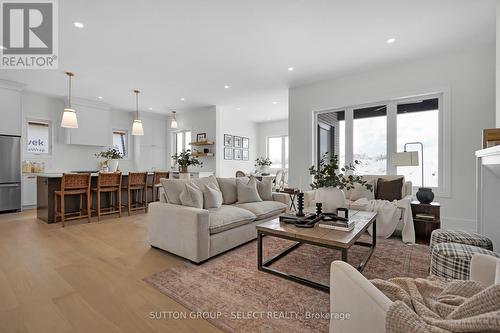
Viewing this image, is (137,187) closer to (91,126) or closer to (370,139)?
(91,126)

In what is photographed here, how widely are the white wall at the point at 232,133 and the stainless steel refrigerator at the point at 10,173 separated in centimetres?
464

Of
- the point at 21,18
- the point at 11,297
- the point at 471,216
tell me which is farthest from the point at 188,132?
the point at 471,216

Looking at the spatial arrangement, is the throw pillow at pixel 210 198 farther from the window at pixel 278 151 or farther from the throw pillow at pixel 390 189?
the window at pixel 278 151

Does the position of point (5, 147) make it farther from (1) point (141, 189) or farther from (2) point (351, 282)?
(2) point (351, 282)

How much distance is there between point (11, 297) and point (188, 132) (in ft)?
21.6

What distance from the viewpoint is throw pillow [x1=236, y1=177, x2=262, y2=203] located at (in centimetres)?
371

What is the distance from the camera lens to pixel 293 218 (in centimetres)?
241

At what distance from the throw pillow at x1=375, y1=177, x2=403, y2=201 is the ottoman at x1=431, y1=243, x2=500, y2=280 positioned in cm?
217

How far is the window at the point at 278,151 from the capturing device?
8.96 meters

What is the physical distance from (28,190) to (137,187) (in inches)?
114

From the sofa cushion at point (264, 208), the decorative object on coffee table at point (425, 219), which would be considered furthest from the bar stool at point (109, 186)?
the decorative object on coffee table at point (425, 219)

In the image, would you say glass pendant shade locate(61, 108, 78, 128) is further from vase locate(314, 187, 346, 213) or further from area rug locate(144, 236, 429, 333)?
vase locate(314, 187, 346, 213)

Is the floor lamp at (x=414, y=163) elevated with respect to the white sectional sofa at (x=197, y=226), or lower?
elevated

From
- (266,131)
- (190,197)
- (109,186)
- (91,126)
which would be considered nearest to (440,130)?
(190,197)
